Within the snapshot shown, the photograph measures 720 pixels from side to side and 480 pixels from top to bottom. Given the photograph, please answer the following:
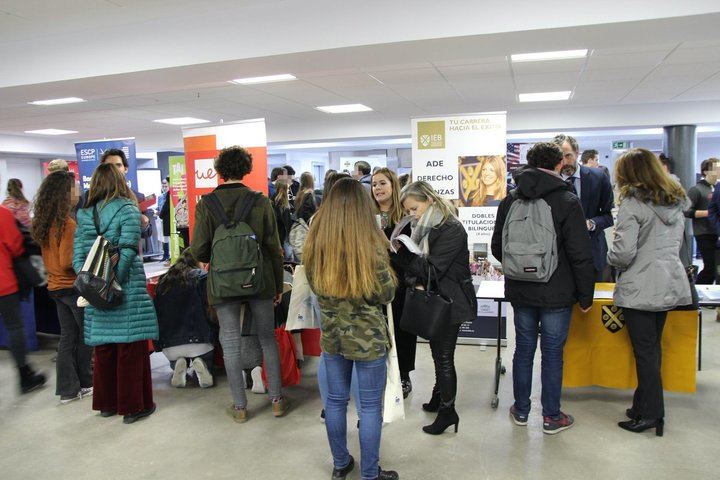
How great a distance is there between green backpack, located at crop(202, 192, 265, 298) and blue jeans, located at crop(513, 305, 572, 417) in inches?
55.4

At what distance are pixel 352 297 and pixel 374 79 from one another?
500 centimetres

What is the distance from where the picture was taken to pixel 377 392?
2246 mm

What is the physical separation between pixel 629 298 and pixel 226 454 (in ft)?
7.19

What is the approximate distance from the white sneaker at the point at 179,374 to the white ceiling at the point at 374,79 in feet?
7.59

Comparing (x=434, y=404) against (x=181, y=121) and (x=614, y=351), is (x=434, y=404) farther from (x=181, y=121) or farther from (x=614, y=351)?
(x=181, y=121)

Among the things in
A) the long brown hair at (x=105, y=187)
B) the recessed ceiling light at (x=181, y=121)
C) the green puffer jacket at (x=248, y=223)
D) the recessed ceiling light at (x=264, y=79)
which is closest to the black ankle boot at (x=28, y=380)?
the long brown hair at (x=105, y=187)

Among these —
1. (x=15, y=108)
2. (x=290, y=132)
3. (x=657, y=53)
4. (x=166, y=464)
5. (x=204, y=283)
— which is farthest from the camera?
(x=290, y=132)

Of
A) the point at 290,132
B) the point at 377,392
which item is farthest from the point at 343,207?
the point at 290,132

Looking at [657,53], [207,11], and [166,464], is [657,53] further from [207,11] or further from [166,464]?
[166,464]

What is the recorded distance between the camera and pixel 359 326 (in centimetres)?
218

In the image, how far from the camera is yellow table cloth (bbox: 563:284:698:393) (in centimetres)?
308

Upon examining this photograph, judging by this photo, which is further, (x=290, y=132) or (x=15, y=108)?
(x=290, y=132)

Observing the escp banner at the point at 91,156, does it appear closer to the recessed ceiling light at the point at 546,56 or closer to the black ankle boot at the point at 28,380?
the black ankle boot at the point at 28,380

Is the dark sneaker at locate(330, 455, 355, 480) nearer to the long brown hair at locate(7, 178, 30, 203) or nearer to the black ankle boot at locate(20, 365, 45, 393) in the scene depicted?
the black ankle boot at locate(20, 365, 45, 393)
